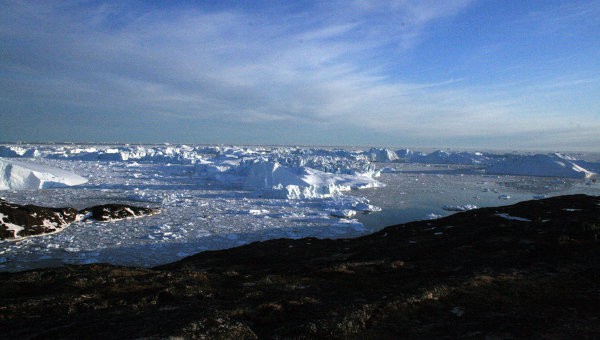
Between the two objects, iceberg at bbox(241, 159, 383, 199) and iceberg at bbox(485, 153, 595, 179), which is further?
iceberg at bbox(485, 153, 595, 179)

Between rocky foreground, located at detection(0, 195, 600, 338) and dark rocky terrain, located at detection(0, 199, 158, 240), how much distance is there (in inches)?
319

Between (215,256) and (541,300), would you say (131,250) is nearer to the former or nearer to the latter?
(215,256)

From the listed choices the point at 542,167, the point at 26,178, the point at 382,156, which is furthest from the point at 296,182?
the point at 382,156

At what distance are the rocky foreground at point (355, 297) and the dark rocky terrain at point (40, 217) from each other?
8104mm

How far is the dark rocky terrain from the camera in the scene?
44.1ft

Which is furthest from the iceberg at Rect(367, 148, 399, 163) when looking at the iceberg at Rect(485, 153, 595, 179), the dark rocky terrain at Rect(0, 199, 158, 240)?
the dark rocky terrain at Rect(0, 199, 158, 240)

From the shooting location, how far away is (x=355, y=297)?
17.4 ft

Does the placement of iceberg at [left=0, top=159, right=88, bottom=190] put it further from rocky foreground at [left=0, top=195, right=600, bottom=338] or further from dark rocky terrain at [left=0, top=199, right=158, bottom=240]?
rocky foreground at [left=0, top=195, right=600, bottom=338]

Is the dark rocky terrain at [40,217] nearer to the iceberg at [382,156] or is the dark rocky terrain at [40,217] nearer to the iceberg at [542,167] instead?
the iceberg at [542,167]

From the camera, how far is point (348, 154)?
79.8 m

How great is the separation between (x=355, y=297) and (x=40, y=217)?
15.3 meters

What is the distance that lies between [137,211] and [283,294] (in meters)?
14.9

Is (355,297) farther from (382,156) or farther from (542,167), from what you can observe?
(382,156)

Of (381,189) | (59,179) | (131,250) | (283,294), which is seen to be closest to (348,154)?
(381,189)
